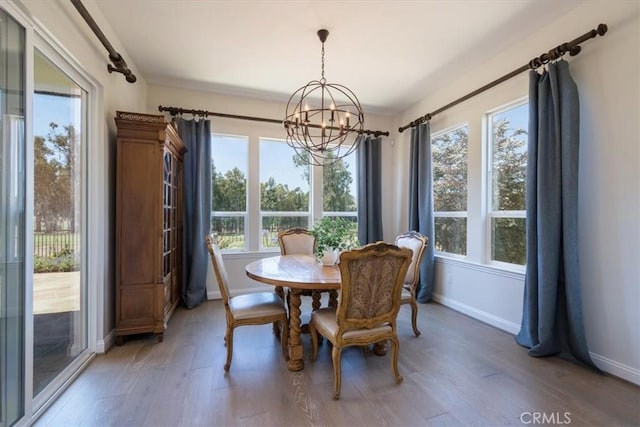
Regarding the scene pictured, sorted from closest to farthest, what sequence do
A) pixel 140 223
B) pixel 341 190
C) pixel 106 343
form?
pixel 106 343
pixel 140 223
pixel 341 190

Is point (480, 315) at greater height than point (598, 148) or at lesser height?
lesser

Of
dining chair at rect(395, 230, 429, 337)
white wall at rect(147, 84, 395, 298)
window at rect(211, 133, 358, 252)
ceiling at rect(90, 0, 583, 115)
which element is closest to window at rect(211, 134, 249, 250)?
window at rect(211, 133, 358, 252)

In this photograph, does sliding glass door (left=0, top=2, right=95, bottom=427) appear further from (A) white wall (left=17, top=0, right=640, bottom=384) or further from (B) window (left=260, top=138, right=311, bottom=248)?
(B) window (left=260, top=138, right=311, bottom=248)

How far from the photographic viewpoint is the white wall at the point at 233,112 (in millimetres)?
3695

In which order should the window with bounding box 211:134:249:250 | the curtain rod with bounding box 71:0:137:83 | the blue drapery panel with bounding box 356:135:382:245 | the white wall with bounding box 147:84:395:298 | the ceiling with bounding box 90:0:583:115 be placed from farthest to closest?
the blue drapery panel with bounding box 356:135:382:245 < the window with bounding box 211:134:249:250 < the white wall with bounding box 147:84:395:298 < the ceiling with bounding box 90:0:583:115 < the curtain rod with bounding box 71:0:137:83

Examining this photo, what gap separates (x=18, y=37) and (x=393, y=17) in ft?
8.25

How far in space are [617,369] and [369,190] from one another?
3.13 meters

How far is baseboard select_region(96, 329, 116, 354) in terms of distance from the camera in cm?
237

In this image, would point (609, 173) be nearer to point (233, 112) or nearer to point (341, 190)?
point (341, 190)

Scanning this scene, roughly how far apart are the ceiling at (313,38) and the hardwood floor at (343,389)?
2.76m

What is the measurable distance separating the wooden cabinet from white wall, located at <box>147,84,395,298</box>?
131cm

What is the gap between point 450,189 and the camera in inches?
148

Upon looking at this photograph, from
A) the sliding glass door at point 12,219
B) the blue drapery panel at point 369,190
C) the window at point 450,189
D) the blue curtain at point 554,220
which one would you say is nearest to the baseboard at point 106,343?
the sliding glass door at point 12,219

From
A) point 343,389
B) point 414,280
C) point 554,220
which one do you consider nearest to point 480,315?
point 414,280
